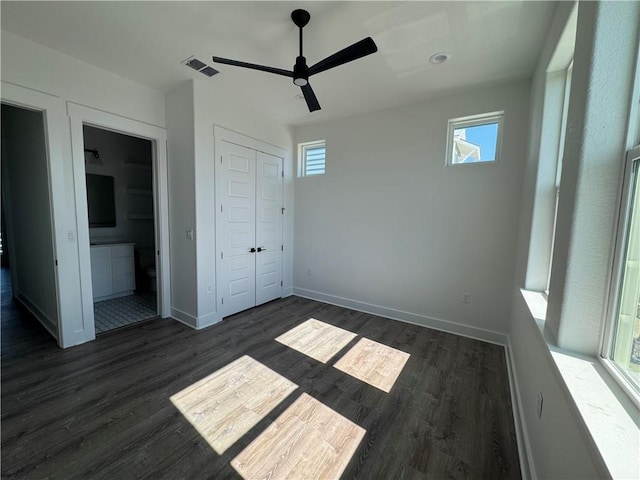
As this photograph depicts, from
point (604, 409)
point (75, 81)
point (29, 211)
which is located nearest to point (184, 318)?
point (29, 211)

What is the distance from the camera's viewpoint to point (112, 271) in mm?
4031

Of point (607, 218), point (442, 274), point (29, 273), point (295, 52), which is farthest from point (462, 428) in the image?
point (29, 273)

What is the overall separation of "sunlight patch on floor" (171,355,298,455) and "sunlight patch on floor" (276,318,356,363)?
0.48 meters

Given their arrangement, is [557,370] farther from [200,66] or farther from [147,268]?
[147,268]

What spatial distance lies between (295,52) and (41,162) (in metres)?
2.78

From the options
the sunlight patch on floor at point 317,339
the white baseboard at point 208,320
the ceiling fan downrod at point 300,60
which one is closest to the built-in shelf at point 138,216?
the white baseboard at point 208,320

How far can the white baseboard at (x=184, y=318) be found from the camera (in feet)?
10.3

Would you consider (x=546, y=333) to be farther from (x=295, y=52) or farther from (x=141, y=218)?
(x=141, y=218)

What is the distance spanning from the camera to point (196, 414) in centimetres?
180

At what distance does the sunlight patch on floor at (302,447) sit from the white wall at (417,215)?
206 cm

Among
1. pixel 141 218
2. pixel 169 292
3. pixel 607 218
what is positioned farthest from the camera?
pixel 141 218

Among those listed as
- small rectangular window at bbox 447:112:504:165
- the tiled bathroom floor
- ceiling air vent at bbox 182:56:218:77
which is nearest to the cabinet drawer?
the tiled bathroom floor

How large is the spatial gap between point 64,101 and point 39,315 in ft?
8.57

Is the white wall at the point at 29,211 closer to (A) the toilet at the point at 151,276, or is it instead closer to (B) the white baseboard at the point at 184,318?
(B) the white baseboard at the point at 184,318
